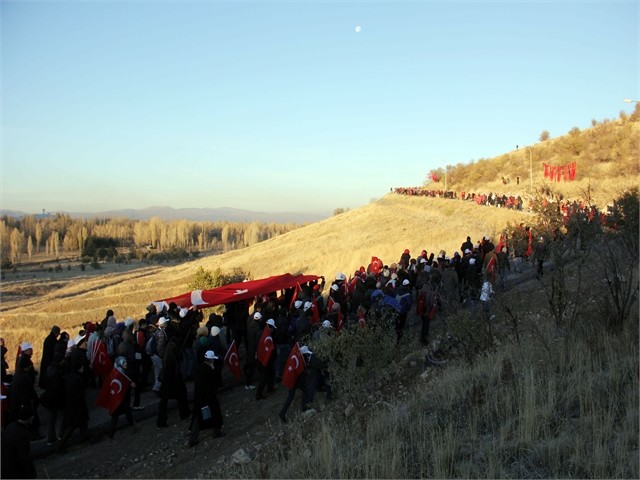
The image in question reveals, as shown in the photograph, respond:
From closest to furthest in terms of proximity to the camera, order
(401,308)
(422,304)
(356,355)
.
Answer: (356,355), (422,304), (401,308)

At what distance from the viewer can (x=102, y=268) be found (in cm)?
6575

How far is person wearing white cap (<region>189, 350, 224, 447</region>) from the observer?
27.5 ft

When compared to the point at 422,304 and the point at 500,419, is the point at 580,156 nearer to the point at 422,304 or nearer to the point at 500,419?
the point at 422,304

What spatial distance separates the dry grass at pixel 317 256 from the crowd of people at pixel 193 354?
948 cm

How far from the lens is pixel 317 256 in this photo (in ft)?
116

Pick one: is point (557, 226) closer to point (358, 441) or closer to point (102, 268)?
point (358, 441)

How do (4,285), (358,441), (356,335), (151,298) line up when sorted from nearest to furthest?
(358,441) → (356,335) → (151,298) → (4,285)

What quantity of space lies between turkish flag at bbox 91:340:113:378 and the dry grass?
9.29 metres

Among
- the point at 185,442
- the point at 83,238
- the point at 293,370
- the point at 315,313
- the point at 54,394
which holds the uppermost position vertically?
the point at 83,238

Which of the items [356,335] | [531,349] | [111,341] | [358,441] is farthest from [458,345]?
[111,341]

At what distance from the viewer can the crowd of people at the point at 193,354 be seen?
855 cm

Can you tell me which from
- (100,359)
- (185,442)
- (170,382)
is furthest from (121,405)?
(100,359)

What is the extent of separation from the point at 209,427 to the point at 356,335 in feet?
10.2

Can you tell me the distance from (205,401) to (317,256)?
88.4 ft
